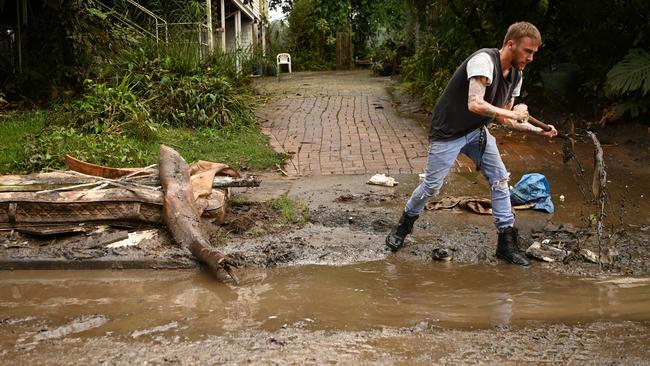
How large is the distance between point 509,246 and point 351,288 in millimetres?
1323

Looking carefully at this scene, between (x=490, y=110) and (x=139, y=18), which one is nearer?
(x=490, y=110)

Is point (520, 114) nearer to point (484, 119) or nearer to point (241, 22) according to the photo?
point (484, 119)

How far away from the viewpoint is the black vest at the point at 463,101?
15.0ft

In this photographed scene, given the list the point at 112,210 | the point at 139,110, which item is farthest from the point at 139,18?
the point at 112,210

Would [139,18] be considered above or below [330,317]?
above

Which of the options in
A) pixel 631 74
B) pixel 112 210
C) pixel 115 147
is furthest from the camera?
pixel 631 74

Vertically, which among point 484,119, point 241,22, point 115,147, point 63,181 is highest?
point 241,22

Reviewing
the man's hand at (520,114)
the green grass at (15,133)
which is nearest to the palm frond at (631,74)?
the man's hand at (520,114)

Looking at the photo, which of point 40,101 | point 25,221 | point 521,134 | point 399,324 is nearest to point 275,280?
point 399,324

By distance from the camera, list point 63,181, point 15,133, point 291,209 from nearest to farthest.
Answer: point 63,181, point 291,209, point 15,133

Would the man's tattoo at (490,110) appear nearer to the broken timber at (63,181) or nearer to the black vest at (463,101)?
the black vest at (463,101)

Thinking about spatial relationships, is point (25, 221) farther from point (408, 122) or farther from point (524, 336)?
point (408, 122)

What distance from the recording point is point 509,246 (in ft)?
16.2

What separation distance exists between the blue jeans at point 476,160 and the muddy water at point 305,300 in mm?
459
